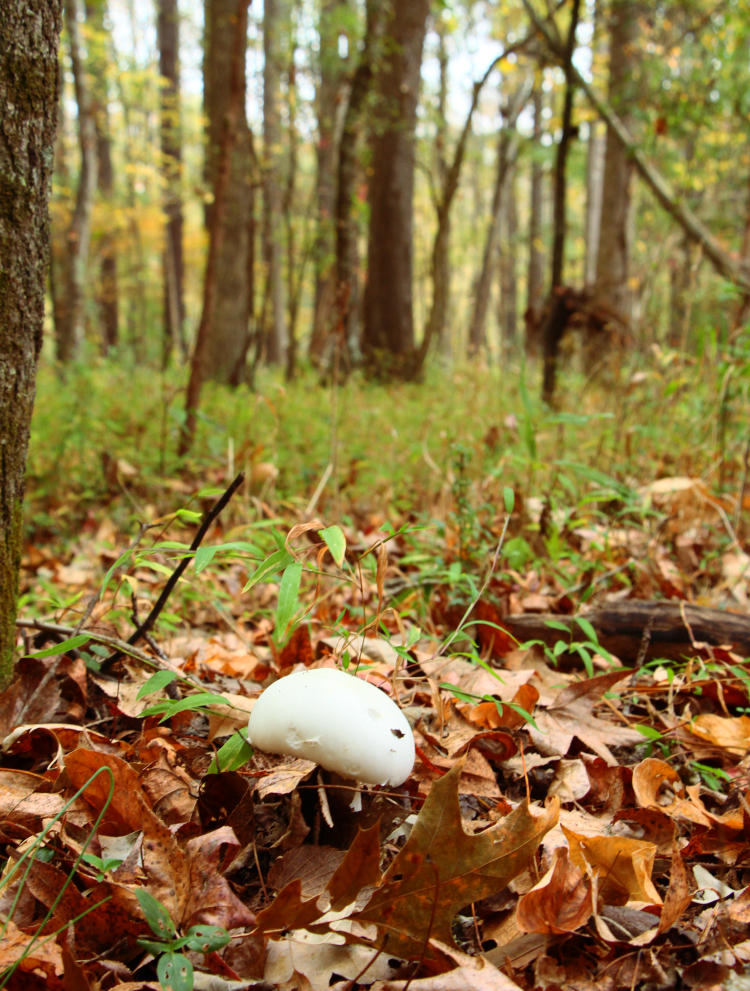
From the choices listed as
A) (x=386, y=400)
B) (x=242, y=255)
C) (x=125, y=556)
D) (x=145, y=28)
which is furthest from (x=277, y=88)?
(x=145, y=28)

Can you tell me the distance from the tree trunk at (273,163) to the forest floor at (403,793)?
7.35 m

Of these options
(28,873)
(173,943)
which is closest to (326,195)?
(28,873)

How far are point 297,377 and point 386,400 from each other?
2.13m

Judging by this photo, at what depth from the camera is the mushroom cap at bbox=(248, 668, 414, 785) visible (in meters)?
1.15

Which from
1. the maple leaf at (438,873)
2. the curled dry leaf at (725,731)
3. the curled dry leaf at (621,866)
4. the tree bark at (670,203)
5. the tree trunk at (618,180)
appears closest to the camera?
the maple leaf at (438,873)

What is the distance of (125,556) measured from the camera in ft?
4.35

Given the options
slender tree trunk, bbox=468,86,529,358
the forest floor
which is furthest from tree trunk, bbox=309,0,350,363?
the forest floor

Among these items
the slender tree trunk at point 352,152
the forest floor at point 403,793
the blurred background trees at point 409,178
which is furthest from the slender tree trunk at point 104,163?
the forest floor at point 403,793

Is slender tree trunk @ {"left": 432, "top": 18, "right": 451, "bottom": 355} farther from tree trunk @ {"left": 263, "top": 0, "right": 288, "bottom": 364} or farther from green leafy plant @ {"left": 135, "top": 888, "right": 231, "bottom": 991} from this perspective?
green leafy plant @ {"left": 135, "top": 888, "right": 231, "bottom": 991}

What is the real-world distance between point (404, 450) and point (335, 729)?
332cm

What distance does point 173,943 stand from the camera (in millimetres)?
981

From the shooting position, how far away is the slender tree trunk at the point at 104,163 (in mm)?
11453

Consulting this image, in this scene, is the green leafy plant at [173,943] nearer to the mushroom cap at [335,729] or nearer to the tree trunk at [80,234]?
the mushroom cap at [335,729]

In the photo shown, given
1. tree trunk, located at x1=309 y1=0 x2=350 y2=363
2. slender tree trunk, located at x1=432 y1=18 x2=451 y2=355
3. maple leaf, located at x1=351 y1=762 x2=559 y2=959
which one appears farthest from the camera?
tree trunk, located at x1=309 y1=0 x2=350 y2=363
